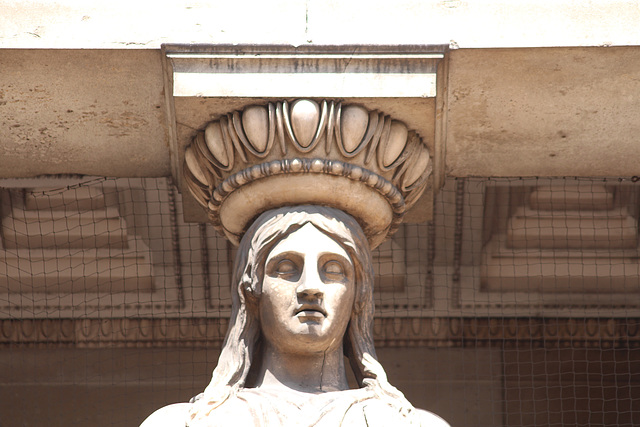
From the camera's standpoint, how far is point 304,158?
4.90 m

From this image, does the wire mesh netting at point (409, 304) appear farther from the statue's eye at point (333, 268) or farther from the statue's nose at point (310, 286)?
the statue's nose at point (310, 286)

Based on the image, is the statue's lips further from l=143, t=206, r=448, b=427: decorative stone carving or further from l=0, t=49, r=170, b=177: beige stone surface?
l=0, t=49, r=170, b=177: beige stone surface

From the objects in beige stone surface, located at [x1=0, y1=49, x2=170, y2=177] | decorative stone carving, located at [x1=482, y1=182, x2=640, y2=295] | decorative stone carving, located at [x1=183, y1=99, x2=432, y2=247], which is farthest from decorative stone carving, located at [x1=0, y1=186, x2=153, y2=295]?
decorative stone carving, located at [x1=482, y1=182, x2=640, y2=295]

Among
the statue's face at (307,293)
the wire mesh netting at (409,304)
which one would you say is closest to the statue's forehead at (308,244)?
the statue's face at (307,293)

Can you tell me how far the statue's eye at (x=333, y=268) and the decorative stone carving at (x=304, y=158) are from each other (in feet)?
0.65

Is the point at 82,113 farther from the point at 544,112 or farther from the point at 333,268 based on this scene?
the point at 544,112

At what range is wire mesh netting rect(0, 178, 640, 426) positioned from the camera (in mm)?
6160

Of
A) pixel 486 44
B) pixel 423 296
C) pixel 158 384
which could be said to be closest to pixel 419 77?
pixel 486 44

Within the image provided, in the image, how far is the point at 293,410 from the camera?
15.5 ft

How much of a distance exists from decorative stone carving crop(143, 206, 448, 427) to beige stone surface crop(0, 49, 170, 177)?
0.52m

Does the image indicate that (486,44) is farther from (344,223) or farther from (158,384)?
(158,384)

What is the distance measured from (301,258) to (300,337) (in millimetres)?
240

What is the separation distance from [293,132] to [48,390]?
1923 millimetres

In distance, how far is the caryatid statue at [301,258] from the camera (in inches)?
187
